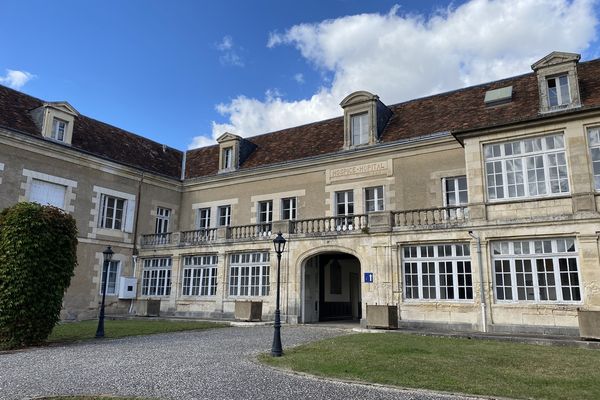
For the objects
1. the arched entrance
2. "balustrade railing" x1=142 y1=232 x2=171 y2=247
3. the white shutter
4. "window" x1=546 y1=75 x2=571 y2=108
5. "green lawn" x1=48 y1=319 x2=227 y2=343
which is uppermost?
"window" x1=546 y1=75 x2=571 y2=108

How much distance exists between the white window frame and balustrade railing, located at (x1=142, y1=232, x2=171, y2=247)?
235 cm

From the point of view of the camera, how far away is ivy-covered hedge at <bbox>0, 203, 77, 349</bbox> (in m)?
9.75

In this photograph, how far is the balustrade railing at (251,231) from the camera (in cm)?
1761

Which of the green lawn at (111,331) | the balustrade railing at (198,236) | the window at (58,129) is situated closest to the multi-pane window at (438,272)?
the green lawn at (111,331)

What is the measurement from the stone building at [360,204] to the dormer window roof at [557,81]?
0.17 feet

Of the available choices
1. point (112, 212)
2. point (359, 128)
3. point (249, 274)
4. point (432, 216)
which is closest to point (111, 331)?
point (249, 274)

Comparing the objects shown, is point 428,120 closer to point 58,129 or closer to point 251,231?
point 251,231

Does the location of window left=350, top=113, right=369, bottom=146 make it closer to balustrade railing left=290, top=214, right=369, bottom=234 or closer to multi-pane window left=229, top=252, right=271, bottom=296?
balustrade railing left=290, top=214, right=369, bottom=234

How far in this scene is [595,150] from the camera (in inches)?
470

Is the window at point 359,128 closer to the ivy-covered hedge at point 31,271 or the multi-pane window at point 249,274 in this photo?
the multi-pane window at point 249,274

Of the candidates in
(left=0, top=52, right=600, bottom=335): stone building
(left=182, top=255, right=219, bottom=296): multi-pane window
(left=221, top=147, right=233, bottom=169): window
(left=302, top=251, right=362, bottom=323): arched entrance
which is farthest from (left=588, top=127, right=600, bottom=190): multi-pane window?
(left=221, top=147, right=233, bottom=169): window

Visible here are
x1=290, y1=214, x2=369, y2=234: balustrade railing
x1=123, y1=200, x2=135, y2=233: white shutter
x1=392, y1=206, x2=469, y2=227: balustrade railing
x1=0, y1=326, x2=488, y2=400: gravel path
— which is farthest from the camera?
x1=123, y1=200, x2=135, y2=233: white shutter

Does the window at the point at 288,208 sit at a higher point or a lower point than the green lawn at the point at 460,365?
higher

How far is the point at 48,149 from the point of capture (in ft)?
56.6
